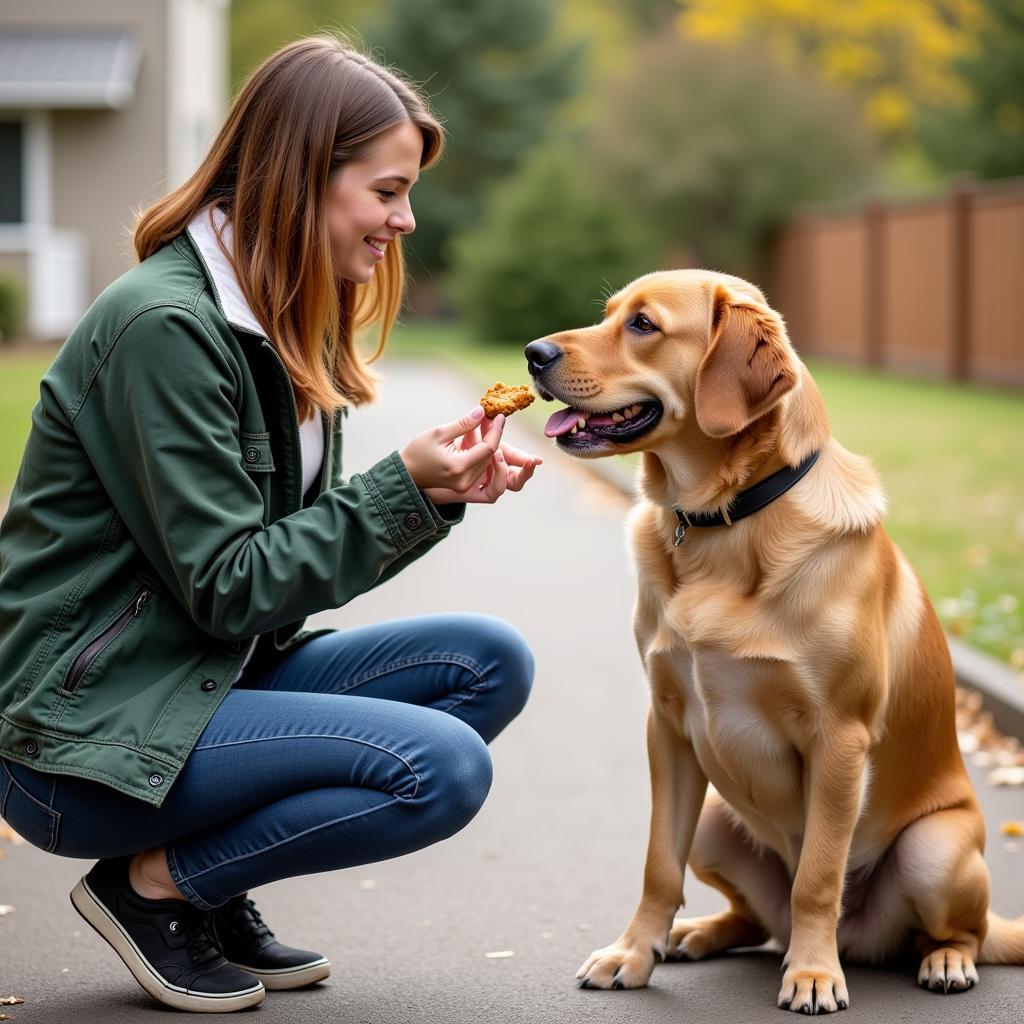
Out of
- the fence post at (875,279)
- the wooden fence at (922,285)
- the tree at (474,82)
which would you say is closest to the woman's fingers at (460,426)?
the wooden fence at (922,285)

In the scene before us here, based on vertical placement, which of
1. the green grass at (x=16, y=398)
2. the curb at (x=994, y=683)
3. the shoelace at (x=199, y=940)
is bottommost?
the green grass at (x=16, y=398)

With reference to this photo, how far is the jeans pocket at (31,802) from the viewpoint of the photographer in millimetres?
3055

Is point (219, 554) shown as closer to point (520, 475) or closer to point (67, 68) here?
point (520, 475)

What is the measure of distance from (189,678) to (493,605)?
16.7 ft

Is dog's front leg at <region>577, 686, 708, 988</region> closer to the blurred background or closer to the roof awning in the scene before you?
the blurred background

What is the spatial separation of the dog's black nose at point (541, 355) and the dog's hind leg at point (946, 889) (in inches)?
52.9

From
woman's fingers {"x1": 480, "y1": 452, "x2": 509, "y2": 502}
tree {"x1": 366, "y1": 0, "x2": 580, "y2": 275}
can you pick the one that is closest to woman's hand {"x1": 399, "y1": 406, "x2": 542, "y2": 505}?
woman's fingers {"x1": 480, "y1": 452, "x2": 509, "y2": 502}

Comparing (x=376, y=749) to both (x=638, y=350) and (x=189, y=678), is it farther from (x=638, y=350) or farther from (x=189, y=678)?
(x=638, y=350)

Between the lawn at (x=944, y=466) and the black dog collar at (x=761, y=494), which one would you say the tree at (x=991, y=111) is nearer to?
the lawn at (x=944, y=466)

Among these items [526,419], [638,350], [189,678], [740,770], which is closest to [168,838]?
[189,678]

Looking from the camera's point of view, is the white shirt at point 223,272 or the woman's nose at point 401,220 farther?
the woman's nose at point 401,220

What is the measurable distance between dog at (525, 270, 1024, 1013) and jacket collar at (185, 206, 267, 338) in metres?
0.66

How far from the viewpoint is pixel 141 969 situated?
3184 millimetres

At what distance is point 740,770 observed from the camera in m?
3.35
